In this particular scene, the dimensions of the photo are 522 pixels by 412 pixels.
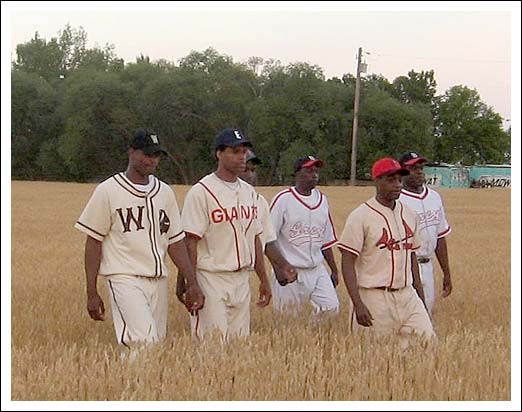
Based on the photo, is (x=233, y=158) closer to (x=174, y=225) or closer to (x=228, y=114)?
(x=174, y=225)

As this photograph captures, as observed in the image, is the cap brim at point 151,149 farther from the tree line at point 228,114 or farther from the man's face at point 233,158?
the tree line at point 228,114

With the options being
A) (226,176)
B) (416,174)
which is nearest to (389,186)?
(226,176)

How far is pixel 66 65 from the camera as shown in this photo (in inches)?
1428

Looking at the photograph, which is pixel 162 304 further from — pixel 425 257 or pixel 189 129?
pixel 189 129

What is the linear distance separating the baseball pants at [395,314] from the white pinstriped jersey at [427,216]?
1.25m

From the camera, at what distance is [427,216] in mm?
7293

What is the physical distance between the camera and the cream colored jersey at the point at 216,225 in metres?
6.02

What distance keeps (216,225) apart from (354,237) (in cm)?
102

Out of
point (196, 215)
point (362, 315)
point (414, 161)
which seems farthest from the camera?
point (414, 161)

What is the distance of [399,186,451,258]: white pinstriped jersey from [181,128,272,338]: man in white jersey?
5.98ft

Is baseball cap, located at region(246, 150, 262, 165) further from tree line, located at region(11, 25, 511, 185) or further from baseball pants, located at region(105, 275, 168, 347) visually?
tree line, located at region(11, 25, 511, 185)

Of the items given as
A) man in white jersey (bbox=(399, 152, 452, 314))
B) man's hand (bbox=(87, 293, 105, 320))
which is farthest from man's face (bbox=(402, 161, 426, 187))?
man's hand (bbox=(87, 293, 105, 320))

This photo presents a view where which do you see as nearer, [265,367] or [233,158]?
[265,367]

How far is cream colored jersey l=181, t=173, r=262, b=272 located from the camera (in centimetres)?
602
